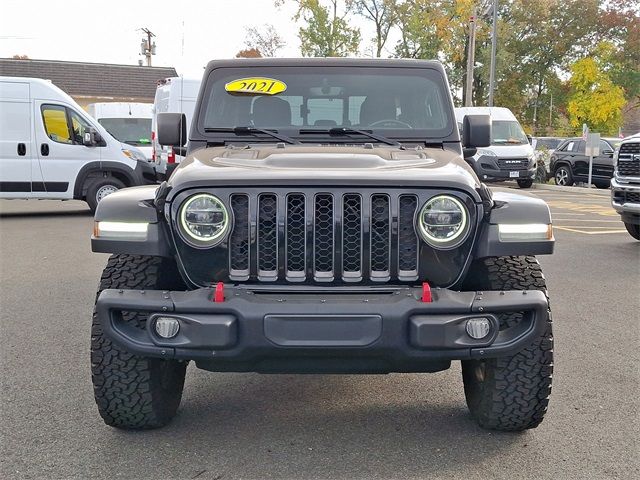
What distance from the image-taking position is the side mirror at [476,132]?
184 inches

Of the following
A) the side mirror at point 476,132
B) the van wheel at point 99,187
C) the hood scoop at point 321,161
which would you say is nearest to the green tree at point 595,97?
the van wheel at point 99,187

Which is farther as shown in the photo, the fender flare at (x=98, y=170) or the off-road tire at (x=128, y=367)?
the fender flare at (x=98, y=170)

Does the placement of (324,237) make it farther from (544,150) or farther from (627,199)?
(544,150)

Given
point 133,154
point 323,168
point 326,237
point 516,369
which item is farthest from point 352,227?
point 133,154

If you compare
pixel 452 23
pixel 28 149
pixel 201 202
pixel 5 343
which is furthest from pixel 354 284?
pixel 452 23

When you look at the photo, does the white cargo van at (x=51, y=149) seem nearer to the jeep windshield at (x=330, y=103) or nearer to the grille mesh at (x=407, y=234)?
the jeep windshield at (x=330, y=103)

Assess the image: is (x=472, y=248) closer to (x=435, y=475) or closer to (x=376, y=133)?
(x=435, y=475)

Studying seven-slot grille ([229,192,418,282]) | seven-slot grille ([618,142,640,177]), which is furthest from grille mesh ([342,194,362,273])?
seven-slot grille ([618,142,640,177])

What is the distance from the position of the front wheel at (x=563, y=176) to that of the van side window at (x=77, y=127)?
15.1m

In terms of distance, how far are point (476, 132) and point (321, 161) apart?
64.8 inches

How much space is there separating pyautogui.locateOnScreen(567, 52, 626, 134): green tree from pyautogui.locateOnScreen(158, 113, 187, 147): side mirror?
1592 inches

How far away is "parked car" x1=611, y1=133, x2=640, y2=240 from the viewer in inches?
367

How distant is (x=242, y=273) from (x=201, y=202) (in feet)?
1.17

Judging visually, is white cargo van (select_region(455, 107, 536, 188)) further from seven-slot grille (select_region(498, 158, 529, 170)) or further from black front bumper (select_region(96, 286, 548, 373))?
black front bumper (select_region(96, 286, 548, 373))
